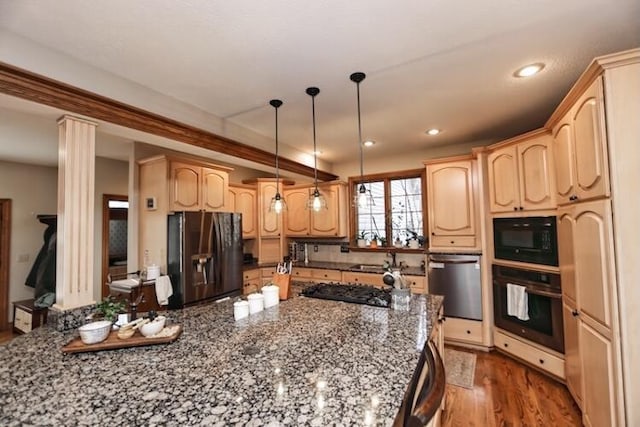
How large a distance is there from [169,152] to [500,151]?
376cm

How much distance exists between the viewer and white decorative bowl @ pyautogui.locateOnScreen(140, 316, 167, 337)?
1.42 meters

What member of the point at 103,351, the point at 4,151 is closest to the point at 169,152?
the point at 4,151

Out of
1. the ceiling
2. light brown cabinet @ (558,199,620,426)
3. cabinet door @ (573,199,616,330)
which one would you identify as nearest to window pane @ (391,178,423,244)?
the ceiling

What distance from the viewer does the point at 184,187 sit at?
330cm

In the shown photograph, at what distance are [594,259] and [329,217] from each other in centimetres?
318

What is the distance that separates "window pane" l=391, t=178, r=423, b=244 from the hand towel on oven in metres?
1.48

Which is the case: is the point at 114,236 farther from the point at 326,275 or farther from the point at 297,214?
the point at 326,275

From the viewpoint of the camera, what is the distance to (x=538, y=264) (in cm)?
266

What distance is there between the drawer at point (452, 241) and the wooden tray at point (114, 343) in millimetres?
3030

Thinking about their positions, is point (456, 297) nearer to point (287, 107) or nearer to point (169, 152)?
point (287, 107)

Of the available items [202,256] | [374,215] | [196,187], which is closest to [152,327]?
[202,256]

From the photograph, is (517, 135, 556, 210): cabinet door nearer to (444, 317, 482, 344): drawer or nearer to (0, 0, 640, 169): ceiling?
(0, 0, 640, 169): ceiling

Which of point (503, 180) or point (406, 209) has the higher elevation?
point (503, 180)

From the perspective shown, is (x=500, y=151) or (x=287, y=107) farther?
(x=500, y=151)
